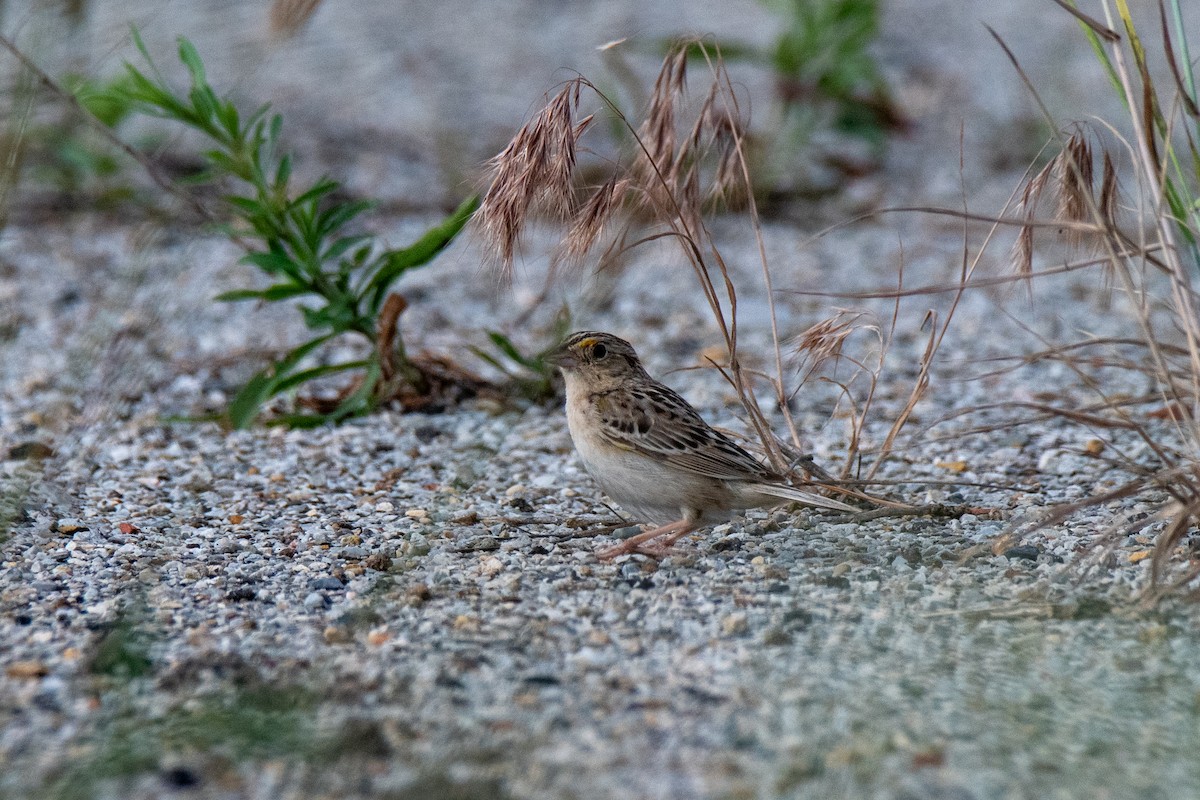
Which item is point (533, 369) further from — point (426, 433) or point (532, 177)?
point (532, 177)

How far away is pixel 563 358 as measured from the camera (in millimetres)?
4375

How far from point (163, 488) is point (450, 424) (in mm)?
1176

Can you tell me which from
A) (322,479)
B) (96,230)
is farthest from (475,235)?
(96,230)

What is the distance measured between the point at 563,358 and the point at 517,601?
3.58 feet

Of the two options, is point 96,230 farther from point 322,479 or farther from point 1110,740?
point 1110,740

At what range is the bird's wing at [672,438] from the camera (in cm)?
400

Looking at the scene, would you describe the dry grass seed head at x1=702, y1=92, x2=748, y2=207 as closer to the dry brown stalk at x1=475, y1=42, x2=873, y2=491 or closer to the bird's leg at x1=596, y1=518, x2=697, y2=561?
the dry brown stalk at x1=475, y1=42, x2=873, y2=491

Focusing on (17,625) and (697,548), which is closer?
(17,625)

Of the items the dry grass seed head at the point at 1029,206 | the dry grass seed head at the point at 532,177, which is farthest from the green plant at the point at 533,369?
the dry grass seed head at the point at 1029,206

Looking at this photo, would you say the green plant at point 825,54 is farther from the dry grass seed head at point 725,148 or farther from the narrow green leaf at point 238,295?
the narrow green leaf at point 238,295

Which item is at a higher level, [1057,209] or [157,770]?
[1057,209]

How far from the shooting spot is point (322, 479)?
15.2 feet

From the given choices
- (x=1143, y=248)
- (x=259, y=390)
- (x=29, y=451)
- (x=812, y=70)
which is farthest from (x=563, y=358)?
(x=812, y=70)

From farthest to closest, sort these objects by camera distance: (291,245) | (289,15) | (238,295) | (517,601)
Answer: (291,245)
(238,295)
(289,15)
(517,601)
